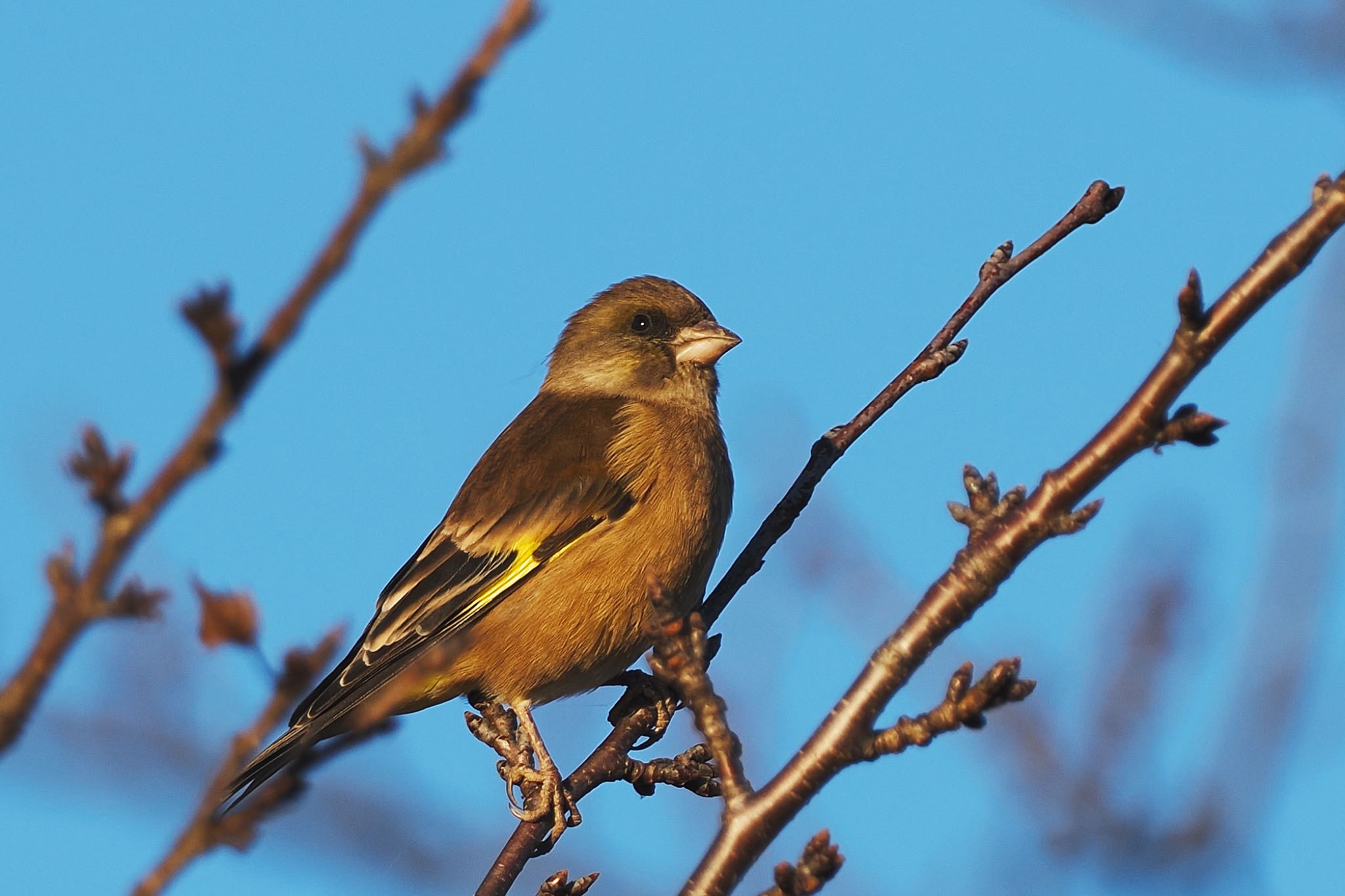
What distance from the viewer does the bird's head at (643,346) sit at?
27.1 ft

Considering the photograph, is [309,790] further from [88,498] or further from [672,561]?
[672,561]

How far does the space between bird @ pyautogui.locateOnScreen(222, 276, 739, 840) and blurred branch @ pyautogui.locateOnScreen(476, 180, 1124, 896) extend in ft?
1.04

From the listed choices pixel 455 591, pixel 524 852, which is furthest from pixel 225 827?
pixel 455 591

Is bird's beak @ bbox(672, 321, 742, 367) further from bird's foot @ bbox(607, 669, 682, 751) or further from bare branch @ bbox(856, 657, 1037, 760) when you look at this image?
bare branch @ bbox(856, 657, 1037, 760)

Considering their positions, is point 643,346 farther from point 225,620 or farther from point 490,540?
point 225,620

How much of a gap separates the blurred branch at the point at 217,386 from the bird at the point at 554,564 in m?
4.34

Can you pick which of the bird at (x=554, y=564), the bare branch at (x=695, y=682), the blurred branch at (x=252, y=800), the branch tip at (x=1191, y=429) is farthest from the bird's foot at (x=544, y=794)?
the blurred branch at (x=252, y=800)

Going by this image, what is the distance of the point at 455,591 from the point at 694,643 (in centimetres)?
350

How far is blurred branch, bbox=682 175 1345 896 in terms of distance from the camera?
10.4 feet

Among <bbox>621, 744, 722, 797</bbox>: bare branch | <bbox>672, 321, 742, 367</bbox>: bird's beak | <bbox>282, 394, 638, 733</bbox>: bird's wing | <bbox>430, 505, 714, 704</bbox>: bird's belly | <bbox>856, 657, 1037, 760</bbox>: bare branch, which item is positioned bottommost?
<bbox>856, 657, 1037, 760</bbox>: bare branch

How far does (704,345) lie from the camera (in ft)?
27.1

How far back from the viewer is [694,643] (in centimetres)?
369

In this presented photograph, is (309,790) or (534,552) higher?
(534,552)

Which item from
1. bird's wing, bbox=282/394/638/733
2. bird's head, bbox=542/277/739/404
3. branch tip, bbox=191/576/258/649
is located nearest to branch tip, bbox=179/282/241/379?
branch tip, bbox=191/576/258/649
